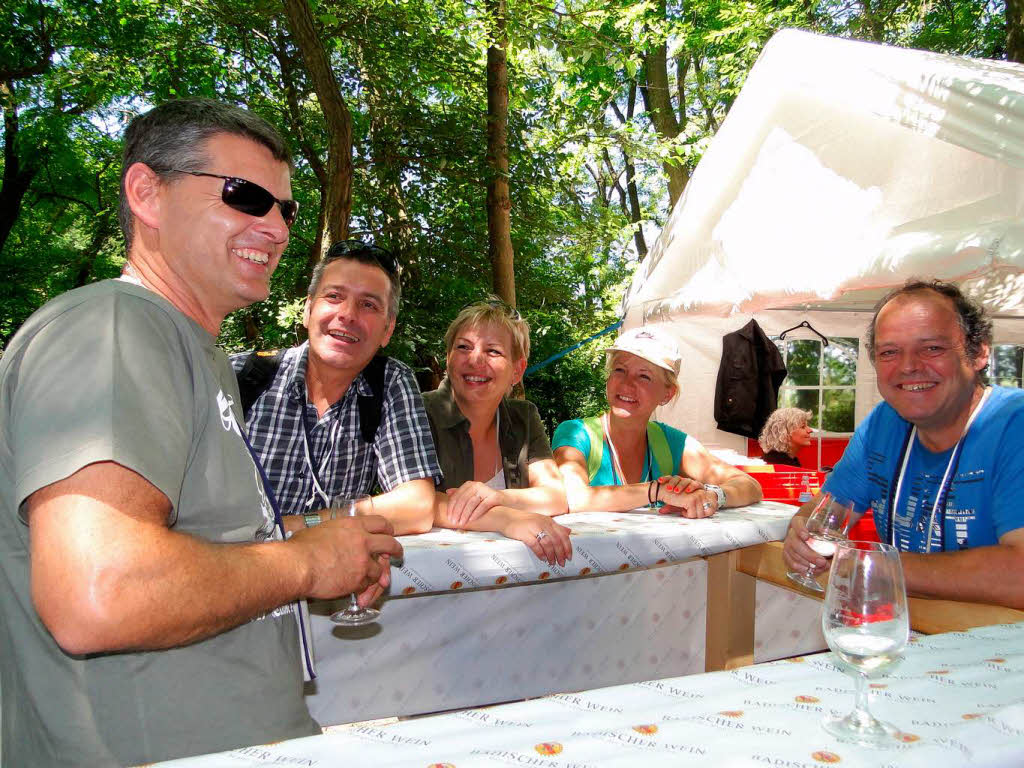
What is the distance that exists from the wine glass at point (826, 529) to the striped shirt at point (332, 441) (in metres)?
1.24

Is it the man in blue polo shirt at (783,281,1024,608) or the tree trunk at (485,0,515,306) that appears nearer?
the man in blue polo shirt at (783,281,1024,608)

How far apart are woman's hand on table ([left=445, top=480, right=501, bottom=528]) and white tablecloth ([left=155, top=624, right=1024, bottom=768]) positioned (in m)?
1.31

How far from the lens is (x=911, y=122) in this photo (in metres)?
4.45

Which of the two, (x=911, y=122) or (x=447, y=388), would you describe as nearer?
(x=447, y=388)

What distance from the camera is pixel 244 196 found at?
4.37 feet

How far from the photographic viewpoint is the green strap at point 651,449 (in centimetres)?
354

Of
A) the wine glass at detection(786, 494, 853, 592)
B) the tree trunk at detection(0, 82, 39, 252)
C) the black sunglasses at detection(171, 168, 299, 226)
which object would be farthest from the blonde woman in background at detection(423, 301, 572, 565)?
the tree trunk at detection(0, 82, 39, 252)

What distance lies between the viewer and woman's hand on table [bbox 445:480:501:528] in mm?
2525

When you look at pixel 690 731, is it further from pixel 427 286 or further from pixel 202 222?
pixel 427 286

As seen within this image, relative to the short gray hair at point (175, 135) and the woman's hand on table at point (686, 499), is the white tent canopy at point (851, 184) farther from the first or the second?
the short gray hair at point (175, 135)

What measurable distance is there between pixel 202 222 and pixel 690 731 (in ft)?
3.85

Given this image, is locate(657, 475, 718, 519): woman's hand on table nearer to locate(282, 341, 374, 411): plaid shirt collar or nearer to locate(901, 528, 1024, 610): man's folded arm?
locate(901, 528, 1024, 610): man's folded arm

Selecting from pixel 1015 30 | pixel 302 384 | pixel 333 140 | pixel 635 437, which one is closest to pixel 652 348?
pixel 635 437

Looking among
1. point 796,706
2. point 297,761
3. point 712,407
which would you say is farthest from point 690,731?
point 712,407
